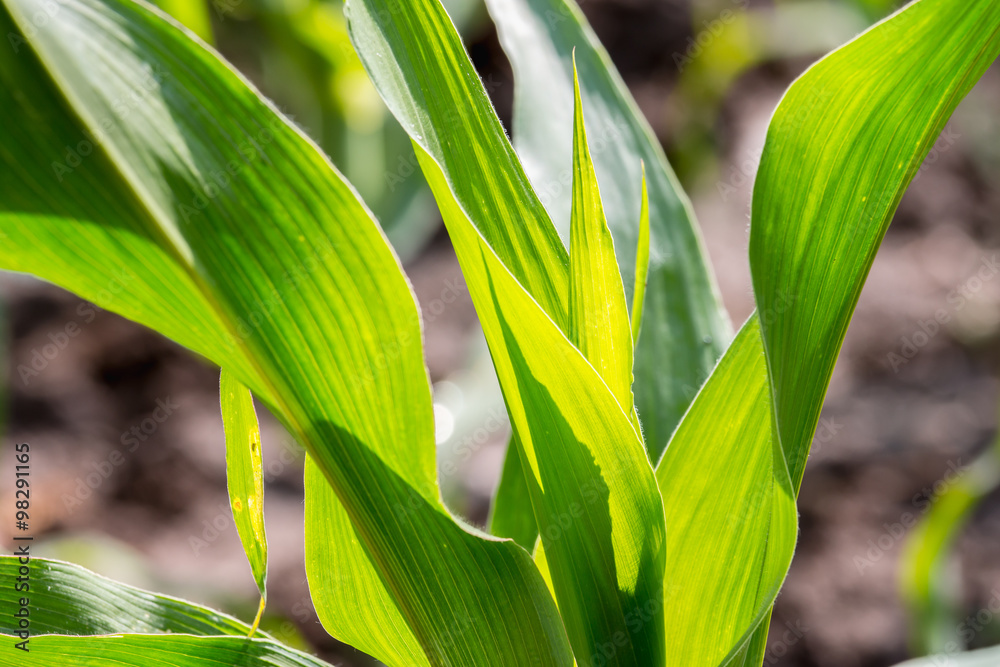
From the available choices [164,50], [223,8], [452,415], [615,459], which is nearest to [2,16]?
[164,50]

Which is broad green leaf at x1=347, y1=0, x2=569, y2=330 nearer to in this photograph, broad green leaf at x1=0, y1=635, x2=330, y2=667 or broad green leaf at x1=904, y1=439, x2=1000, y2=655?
broad green leaf at x1=0, y1=635, x2=330, y2=667

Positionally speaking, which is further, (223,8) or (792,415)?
(223,8)

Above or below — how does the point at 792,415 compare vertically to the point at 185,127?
below

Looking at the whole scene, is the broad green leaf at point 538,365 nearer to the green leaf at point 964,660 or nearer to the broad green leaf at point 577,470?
the broad green leaf at point 577,470

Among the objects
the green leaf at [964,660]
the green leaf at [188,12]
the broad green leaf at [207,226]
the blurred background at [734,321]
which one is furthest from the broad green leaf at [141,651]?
the green leaf at [188,12]

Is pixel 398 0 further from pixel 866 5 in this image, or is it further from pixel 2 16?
pixel 866 5

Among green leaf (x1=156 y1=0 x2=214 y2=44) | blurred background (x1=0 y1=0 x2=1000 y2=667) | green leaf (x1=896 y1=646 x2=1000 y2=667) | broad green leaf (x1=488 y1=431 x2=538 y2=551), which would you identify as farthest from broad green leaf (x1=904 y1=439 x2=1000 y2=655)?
green leaf (x1=156 y1=0 x2=214 y2=44)
